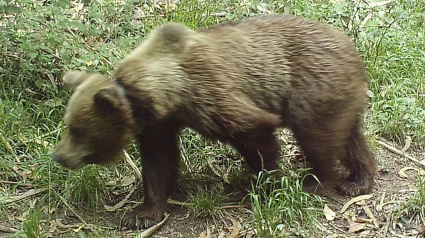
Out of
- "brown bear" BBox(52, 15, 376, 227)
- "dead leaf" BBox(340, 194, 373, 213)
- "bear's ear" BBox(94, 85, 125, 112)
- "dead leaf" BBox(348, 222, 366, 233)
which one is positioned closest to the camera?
"bear's ear" BBox(94, 85, 125, 112)

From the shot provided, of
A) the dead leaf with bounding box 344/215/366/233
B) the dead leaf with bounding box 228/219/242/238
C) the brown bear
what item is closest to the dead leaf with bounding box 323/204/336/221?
the dead leaf with bounding box 344/215/366/233

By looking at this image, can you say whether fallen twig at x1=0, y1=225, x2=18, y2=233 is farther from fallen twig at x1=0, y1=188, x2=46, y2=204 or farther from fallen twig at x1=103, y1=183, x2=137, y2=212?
fallen twig at x1=103, y1=183, x2=137, y2=212

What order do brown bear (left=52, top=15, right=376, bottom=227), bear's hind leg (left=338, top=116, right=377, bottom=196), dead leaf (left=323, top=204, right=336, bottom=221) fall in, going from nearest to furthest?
brown bear (left=52, top=15, right=376, bottom=227), dead leaf (left=323, top=204, right=336, bottom=221), bear's hind leg (left=338, top=116, right=377, bottom=196)

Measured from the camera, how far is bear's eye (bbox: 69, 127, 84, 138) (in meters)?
4.13

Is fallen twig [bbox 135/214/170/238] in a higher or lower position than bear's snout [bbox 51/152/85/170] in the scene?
lower

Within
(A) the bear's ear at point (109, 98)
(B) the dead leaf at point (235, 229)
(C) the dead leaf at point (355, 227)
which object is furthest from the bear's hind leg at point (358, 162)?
(A) the bear's ear at point (109, 98)

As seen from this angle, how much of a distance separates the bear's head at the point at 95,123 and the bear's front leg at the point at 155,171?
327 mm

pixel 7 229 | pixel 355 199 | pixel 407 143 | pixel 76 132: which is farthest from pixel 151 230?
pixel 407 143

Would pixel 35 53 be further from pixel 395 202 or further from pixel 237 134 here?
pixel 395 202

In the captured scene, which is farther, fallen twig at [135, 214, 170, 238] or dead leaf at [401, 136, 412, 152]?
dead leaf at [401, 136, 412, 152]

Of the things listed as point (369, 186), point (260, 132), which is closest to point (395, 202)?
point (369, 186)

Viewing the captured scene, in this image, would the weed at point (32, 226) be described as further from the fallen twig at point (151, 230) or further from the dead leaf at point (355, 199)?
the dead leaf at point (355, 199)

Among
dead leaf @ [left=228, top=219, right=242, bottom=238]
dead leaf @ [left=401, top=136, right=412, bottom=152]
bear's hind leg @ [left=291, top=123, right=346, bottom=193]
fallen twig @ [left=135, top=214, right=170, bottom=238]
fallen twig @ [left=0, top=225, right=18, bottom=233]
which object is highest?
bear's hind leg @ [left=291, top=123, right=346, bottom=193]

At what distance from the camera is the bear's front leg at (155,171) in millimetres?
4578
